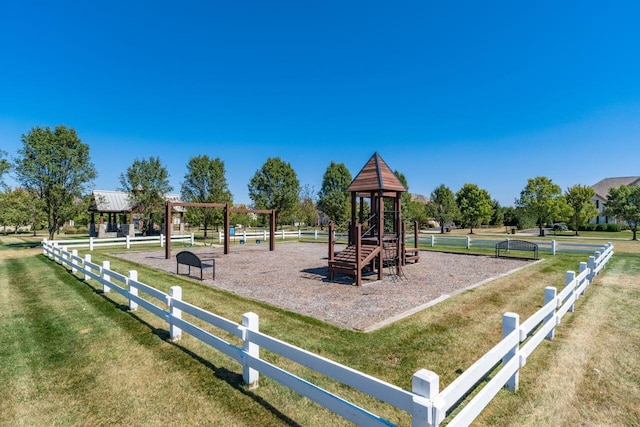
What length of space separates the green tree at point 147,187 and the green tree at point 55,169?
7590 millimetres

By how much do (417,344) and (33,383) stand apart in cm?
652

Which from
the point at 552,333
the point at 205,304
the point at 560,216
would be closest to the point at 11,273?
the point at 205,304

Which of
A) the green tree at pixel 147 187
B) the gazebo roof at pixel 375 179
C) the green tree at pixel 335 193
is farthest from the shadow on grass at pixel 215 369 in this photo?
the green tree at pixel 335 193

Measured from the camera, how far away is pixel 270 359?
224 inches

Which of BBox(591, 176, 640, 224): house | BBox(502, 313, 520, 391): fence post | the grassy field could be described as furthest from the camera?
BBox(591, 176, 640, 224): house

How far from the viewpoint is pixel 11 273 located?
1378 centimetres

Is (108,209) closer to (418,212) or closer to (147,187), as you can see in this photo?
(147,187)

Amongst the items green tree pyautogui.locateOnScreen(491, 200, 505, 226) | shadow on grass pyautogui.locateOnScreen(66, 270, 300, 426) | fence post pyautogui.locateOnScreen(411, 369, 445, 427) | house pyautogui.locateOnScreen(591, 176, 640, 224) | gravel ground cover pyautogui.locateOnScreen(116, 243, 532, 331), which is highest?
house pyautogui.locateOnScreen(591, 176, 640, 224)

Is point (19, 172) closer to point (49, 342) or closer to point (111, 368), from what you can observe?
point (49, 342)

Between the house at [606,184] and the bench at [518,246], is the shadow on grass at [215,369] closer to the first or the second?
the bench at [518,246]

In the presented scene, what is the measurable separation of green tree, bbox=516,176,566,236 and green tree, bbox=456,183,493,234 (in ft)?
37.3

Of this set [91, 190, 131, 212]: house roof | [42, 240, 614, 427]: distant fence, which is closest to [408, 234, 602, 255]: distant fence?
[42, 240, 614, 427]: distant fence

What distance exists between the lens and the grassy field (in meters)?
4.16

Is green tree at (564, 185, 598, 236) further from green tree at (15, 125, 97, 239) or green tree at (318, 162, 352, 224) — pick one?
green tree at (15, 125, 97, 239)
